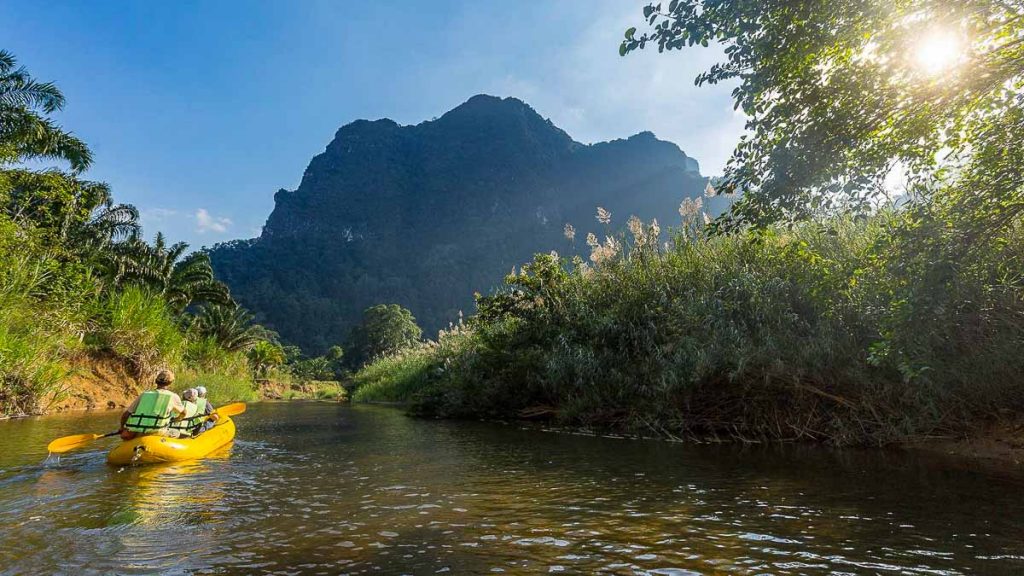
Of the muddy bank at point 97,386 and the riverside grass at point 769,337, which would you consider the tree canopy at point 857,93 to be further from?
the muddy bank at point 97,386

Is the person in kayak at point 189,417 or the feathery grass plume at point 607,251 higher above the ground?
the feathery grass plume at point 607,251

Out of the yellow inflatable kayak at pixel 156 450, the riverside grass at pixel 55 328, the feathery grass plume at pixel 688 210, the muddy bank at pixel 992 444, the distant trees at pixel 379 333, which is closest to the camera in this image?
the muddy bank at pixel 992 444

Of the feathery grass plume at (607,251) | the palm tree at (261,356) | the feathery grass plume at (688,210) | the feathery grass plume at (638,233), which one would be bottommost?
the palm tree at (261,356)

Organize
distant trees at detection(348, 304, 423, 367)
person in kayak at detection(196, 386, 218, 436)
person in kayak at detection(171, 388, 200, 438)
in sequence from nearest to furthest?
person in kayak at detection(171, 388, 200, 438) < person in kayak at detection(196, 386, 218, 436) < distant trees at detection(348, 304, 423, 367)

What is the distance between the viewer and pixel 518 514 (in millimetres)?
5082

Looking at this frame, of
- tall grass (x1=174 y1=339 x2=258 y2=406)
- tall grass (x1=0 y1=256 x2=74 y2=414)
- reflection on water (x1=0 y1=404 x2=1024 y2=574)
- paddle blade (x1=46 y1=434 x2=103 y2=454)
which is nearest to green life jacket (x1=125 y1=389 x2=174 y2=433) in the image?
reflection on water (x1=0 y1=404 x2=1024 y2=574)

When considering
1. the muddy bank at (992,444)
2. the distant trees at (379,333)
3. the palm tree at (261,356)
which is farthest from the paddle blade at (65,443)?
the distant trees at (379,333)

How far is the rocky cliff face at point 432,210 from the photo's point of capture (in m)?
109

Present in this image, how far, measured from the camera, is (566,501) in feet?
18.3

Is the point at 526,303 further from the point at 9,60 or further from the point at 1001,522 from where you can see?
the point at 9,60

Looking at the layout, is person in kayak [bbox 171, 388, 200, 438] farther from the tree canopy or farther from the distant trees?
the distant trees

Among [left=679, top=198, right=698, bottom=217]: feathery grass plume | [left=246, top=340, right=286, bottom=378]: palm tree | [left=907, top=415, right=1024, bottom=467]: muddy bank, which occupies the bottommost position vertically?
[left=907, top=415, right=1024, bottom=467]: muddy bank

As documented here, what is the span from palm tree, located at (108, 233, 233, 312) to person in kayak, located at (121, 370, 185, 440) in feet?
70.6

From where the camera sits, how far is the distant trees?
64.6m
